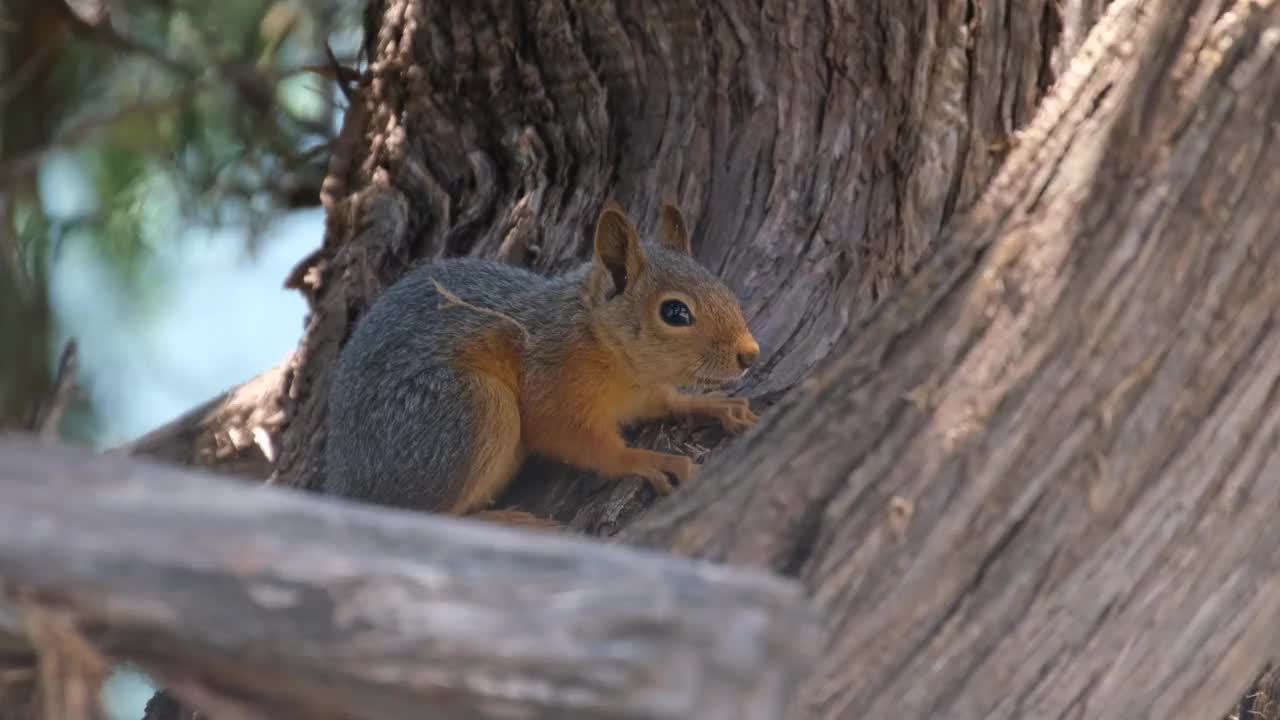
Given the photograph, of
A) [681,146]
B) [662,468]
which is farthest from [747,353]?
[681,146]

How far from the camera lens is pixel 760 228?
3.53 meters

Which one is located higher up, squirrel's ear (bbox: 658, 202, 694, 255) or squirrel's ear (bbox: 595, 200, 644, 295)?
squirrel's ear (bbox: 658, 202, 694, 255)

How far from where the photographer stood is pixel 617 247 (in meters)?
3.16

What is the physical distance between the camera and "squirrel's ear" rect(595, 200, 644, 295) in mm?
3102

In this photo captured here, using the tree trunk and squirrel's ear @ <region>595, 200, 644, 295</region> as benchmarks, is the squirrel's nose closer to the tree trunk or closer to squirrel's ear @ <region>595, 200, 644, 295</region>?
squirrel's ear @ <region>595, 200, 644, 295</region>

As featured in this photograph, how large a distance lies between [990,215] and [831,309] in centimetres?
124

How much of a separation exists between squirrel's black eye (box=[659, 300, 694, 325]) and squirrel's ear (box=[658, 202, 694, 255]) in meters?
0.21

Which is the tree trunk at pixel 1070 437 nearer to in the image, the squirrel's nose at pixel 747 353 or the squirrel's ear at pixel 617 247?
the squirrel's nose at pixel 747 353

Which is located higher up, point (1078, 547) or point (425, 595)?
point (1078, 547)

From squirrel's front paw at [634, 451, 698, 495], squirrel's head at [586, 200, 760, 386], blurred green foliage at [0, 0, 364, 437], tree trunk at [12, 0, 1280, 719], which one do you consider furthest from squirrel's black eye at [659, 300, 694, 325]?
blurred green foliage at [0, 0, 364, 437]

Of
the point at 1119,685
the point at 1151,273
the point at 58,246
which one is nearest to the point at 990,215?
the point at 1151,273

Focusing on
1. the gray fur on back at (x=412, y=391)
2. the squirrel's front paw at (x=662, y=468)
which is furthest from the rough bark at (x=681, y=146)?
the gray fur on back at (x=412, y=391)

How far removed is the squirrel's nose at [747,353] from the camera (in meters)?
3.03

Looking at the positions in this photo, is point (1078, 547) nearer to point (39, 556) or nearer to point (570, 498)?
point (39, 556)
